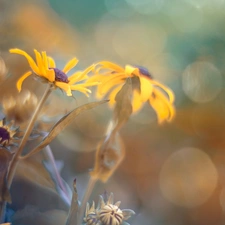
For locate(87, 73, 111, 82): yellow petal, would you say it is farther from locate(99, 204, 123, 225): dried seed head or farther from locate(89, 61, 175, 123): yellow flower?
locate(99, 204, 123, 225): dried seed head

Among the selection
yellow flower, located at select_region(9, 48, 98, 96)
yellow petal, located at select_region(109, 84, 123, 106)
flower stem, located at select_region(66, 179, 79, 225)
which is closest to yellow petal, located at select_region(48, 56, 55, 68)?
yellow flower, located at select_region(9, 48, 98, 96)

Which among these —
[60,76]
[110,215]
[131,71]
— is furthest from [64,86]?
[110,215]

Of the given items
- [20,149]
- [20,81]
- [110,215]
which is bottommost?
[110,215]

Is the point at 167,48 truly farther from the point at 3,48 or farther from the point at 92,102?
the point at 3,48

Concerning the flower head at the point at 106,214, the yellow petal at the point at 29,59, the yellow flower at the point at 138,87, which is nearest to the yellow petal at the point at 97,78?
the yellow flower at the point at 138,87

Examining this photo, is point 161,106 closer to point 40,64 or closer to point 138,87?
point 138,87
